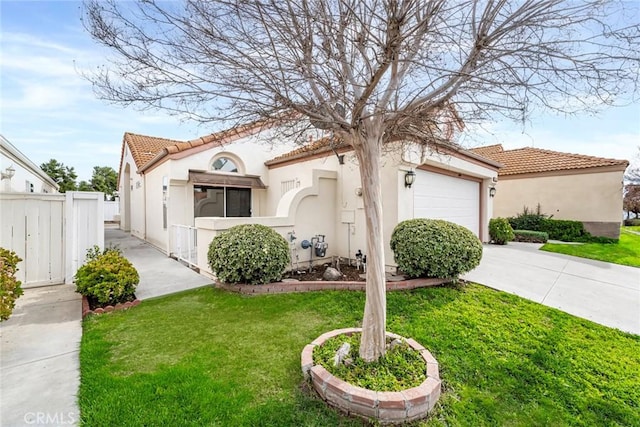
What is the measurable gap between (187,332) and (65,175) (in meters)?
38.8

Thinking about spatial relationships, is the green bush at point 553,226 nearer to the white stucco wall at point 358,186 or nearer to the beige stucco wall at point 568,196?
the beige stucco wall at point 568,196

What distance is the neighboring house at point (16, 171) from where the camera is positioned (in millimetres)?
8309

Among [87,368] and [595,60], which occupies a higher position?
[595,60]

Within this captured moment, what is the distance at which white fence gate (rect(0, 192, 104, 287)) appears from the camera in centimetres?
634

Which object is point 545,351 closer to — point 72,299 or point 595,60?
point 595,60

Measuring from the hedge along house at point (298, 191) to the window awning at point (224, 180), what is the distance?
44 millimetres

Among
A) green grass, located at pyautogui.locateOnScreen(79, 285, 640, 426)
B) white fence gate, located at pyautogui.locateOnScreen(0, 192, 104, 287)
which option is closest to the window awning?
white fence gate, located at pyautogui.locateOnScreen(0, 192, 104, 287)

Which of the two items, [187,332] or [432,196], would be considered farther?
[432,196]

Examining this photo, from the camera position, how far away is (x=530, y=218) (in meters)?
16.0

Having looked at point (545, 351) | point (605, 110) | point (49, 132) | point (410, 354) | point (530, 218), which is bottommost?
point (545, 351)

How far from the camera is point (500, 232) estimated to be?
12.8 metres

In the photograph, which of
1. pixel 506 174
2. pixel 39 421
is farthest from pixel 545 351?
pixel 506 174

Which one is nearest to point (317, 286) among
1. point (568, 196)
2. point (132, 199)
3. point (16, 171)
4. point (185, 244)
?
point (185, 244)

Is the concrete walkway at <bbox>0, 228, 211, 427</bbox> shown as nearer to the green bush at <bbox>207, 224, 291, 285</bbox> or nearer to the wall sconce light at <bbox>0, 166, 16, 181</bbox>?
the green bush at <bbox>207, 224, 291, 285</bbox>
